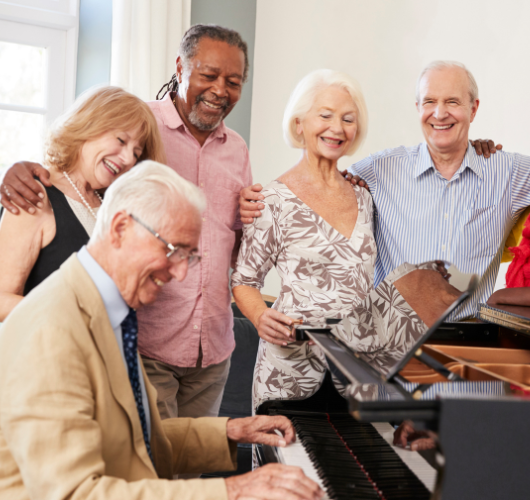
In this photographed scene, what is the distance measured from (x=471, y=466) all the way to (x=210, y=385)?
137 centimetres

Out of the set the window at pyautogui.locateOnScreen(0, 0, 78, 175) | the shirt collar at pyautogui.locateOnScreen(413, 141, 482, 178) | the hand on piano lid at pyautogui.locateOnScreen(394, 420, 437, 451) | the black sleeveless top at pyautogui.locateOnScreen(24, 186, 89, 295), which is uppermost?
the window at pyautogui.locateOnScreen(0, 0, 78, 175)

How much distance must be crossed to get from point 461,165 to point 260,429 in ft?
4.31

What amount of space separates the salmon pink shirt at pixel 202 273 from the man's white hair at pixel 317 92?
0.36m

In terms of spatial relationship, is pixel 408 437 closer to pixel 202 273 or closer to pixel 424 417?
pixel 424 417

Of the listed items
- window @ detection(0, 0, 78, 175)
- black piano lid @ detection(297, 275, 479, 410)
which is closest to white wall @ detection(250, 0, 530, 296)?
window @ detection(0, 0, 78, 175)

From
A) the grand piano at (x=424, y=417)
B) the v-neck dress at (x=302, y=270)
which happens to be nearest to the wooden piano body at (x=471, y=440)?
the grand piano at (x=424, y=417)

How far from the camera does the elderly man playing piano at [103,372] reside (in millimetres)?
1093

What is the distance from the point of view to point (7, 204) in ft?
5.50

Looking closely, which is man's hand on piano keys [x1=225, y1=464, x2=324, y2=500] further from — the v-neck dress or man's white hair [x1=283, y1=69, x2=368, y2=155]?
man's white hair [x1=283, y1=69, x2=368, y2=155]

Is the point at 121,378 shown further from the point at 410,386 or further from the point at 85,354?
the point at 410,386

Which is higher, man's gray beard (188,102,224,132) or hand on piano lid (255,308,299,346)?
man's gray beard (188,102,224,132)

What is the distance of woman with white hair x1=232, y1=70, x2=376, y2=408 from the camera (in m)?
1.87

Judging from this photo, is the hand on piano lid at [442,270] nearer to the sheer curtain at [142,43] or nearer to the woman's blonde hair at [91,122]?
the woman's blonde hair at [91,122]

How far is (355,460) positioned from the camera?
1.40 metres
